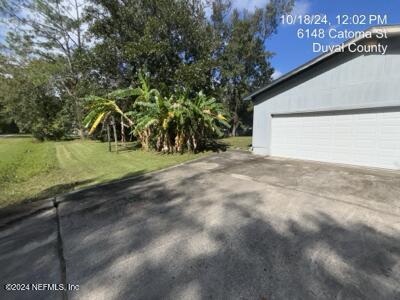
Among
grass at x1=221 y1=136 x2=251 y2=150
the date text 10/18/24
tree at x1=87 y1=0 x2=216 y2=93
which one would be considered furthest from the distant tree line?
the date text 10/18/24

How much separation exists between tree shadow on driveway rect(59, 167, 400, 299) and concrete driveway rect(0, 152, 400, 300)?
1cm

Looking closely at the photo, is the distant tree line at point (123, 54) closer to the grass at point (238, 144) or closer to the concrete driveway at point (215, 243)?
the grass at point (238, 144)

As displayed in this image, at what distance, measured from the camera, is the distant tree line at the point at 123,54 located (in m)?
13.7

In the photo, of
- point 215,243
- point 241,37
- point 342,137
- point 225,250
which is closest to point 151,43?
point 342,137

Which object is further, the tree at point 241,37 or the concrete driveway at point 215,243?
the tree at point 241,37

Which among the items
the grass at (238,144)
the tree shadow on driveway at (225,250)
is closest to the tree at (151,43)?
the grass at (238,144)

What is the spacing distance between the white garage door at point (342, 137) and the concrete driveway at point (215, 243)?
7.16ft

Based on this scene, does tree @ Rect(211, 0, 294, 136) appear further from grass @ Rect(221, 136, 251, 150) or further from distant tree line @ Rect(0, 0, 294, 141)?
grass @ Rect(221, 136, 251, 150)

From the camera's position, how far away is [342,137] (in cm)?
766

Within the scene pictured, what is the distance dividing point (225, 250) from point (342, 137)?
279 inches

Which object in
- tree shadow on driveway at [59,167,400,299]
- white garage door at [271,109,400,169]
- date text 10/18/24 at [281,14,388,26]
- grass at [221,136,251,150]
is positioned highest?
date text 10/18/24 at [281,14,388,26]

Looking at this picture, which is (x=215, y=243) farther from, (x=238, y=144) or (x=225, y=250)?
(x=238, y=144)

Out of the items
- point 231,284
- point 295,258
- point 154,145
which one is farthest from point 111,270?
point 154,145

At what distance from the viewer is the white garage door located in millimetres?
6691
